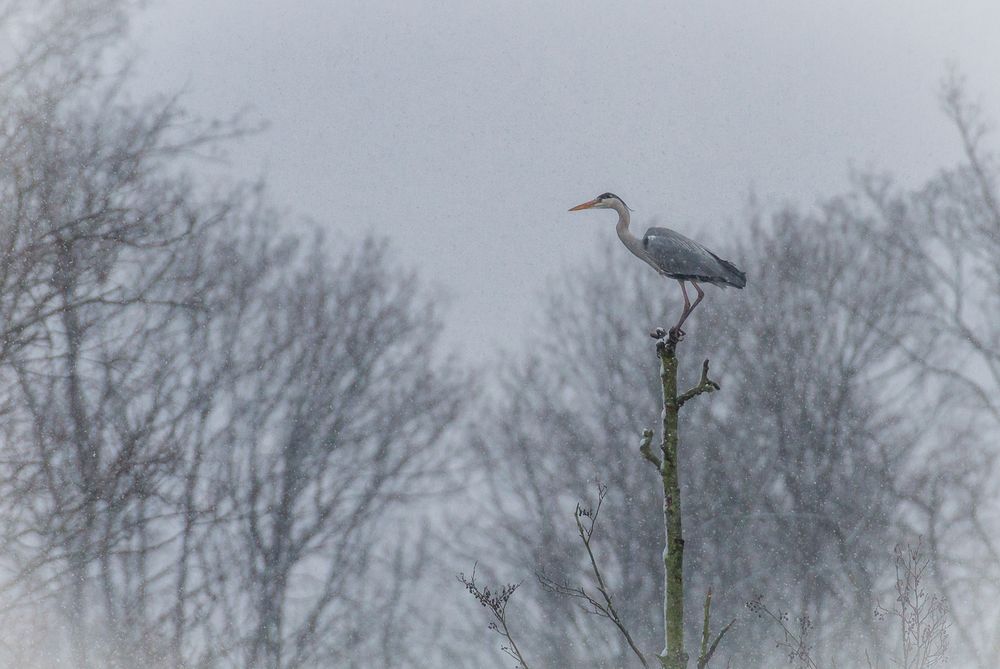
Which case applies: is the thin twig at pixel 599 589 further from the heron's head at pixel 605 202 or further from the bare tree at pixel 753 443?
the bare tree at pixel 753 443

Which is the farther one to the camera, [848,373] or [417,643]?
[848,373]

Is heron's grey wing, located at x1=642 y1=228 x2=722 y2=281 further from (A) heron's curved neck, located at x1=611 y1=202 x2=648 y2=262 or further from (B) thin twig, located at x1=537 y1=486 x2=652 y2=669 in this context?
(B) thin twig, located at x1=537 y1=486 x2=652 y2=669

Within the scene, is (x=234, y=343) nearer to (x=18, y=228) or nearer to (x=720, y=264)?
(x=18, y=228)

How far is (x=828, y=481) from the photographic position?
69.9 feet

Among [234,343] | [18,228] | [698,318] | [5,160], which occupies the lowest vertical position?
[18,228]

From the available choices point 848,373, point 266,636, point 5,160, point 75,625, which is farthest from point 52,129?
point 848,373

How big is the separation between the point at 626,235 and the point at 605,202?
0.54 meters

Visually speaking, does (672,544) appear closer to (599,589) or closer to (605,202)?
(599,589)

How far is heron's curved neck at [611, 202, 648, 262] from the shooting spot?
6.77 metres

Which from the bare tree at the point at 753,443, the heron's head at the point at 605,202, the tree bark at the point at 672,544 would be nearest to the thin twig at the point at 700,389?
the tree bark at the point at 672,544

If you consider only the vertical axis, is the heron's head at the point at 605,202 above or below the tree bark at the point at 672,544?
above

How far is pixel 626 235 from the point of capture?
23.0ft

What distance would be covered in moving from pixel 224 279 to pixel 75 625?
6.96m

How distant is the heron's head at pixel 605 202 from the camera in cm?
725
